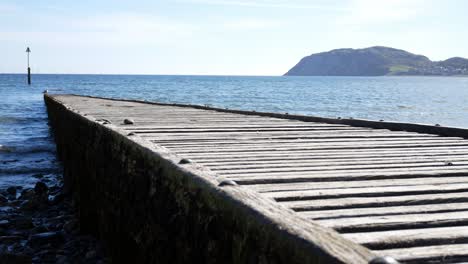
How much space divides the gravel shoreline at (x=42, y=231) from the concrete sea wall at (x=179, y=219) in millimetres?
333

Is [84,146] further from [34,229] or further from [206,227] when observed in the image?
[206,227]

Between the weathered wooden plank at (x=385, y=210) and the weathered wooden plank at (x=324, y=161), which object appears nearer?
the weathered wooden plank at (x=385, y=210)

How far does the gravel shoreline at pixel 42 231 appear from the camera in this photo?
22.3ft

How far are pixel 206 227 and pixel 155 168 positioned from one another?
1.13 meters

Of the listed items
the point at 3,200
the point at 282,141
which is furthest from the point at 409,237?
the point at 3,200

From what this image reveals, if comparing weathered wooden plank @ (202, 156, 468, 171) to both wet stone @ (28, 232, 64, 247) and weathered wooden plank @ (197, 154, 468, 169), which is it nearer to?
weathered wooden plank @ (197, 154, 468, 169)

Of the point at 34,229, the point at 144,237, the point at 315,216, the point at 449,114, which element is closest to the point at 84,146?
the point at 34,229

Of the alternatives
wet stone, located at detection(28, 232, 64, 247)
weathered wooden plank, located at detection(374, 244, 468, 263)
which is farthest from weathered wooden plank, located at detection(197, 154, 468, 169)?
wet stone, located at detection(28, 232, 64, 247)

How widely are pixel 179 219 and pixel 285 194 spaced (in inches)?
30.9

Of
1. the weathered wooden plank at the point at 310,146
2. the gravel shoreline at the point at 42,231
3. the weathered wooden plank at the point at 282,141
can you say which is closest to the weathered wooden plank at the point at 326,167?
the weathered wooden plank at the point at 310,146

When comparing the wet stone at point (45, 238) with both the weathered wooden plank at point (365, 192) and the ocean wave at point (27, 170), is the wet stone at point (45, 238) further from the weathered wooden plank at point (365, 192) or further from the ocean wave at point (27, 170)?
the ocean wave at point (27, 170)

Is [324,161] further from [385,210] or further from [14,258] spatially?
[14,258]

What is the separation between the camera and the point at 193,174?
3.32 meters

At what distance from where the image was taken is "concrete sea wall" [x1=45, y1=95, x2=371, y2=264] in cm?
221
